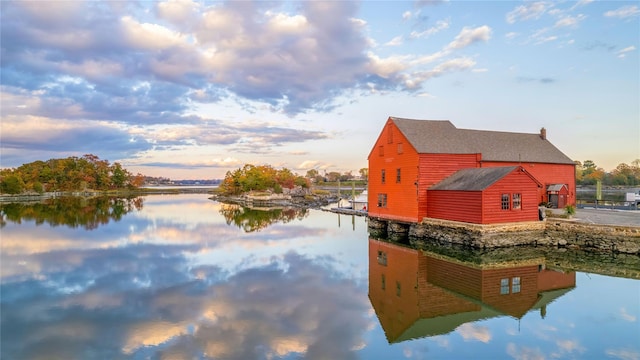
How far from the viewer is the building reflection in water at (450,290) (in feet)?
38.1

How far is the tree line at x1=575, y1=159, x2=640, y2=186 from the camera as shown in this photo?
11088 cm

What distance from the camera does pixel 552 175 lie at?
1236 inches

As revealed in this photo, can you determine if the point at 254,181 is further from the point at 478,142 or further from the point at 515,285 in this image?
the point at 515,285

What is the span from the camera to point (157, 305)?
12.9m

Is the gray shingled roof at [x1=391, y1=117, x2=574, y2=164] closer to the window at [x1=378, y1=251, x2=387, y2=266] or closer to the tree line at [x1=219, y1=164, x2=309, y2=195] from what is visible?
the window at [x1=378, y1=251, x2=387, y2=266]

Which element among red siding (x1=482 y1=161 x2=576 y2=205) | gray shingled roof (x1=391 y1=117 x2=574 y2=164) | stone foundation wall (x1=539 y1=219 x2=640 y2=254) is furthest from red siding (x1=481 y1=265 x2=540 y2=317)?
red siding (x1=482 y1=161 x2=576 y2=205)

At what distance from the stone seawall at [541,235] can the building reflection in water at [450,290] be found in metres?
2.70

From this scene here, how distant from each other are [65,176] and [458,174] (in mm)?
114797

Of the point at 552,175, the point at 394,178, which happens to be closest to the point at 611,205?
the point at 552,175

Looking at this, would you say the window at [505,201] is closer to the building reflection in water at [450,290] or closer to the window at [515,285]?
the building reflection in water at [450,290]

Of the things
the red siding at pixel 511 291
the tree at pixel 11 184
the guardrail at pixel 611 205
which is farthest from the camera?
the tree at pixel 11 184

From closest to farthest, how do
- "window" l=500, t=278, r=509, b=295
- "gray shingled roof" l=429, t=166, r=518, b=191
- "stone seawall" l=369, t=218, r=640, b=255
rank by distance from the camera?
1. "window" l=500, t=278, r=509, b=295
2. "stone seawall" l=369, t=218, r=640, b=255
3. "gray shingled roof" l=429, t=166, r=518, b=191

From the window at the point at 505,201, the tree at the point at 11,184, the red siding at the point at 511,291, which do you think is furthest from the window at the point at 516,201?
the tree at the point at 11,184

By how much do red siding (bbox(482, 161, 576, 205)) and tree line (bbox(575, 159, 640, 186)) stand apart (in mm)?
91189
